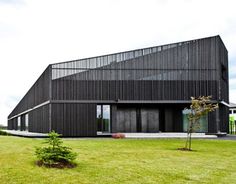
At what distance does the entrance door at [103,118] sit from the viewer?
32250 mm

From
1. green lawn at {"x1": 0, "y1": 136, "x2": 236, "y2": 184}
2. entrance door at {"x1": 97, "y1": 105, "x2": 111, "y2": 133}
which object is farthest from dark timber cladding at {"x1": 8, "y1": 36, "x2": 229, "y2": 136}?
green lawn at {"x1": 0, "y1": 136, "x2": 236, "y2": 184}

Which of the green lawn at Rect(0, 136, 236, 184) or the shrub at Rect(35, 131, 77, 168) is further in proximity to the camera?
the shrub at Rect(35, 131, 77, 168)

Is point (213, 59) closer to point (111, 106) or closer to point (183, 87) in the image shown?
point (183, 87)

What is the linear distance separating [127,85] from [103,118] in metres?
3.84

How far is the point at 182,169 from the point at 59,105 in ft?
69.7

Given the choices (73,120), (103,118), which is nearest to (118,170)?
(73,120)

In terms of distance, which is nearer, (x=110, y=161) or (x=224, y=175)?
(x=224, y=175)

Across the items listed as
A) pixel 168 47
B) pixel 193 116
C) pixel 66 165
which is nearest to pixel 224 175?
pixel 66 165

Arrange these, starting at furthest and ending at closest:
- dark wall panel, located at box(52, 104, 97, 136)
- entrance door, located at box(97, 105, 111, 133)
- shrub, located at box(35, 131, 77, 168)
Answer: entrance door, located at box(97, 105, 111, 133), dark wall panel, located at box(52, 104, 97, 136), shrub, located at box(35, 131, 77, 168)

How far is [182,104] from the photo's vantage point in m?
33.5

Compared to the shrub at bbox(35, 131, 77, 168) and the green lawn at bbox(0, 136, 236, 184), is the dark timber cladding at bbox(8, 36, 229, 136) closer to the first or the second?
the green lawn at bbox(0, 136, 236, 184)

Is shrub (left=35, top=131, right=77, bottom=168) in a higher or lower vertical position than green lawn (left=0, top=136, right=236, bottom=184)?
higher

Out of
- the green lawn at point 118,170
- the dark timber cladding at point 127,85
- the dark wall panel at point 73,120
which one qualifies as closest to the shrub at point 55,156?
the green lawn at point 118,170

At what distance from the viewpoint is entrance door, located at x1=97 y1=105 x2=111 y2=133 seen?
32.2 metres
